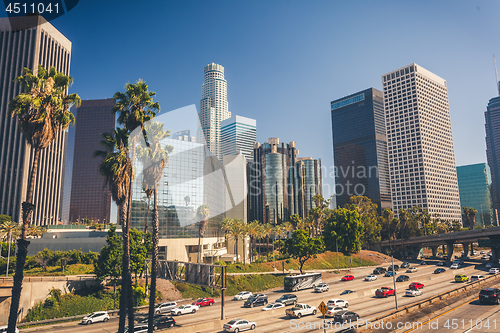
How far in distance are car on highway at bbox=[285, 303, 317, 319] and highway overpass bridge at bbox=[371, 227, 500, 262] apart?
88.6 meters

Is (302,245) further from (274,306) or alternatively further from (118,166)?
(118,166)

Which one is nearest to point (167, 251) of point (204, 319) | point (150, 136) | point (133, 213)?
point (133, 213)

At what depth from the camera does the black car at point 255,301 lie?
49750 mm

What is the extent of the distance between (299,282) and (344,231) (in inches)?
1753

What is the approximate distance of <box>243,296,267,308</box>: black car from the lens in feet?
163

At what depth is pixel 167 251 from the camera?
88.6 metres

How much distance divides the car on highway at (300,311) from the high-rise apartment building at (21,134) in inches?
5451

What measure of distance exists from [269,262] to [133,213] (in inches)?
1561

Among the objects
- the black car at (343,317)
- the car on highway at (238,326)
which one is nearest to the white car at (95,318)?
the car on highway at (238,326)

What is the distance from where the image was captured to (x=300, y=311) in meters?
39.9

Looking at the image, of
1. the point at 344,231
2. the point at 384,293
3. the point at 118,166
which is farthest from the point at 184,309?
the point at 344,231

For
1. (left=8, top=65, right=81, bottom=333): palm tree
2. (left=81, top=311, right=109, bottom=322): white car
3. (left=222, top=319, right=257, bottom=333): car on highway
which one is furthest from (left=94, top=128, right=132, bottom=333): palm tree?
(left=81, top=311, right=109, bottom=322): white car

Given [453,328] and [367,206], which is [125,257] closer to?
[453,328]

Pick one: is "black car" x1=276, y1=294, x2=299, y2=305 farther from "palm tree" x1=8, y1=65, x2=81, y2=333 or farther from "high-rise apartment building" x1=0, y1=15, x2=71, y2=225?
"high-rise apartment building" x1=0, y1=15, x2=71, y2=225
